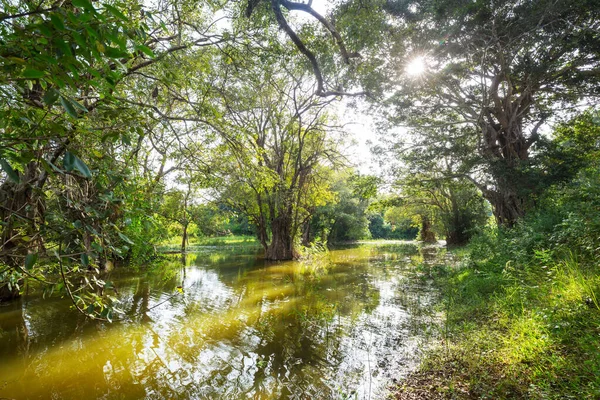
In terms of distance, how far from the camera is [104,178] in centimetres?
286

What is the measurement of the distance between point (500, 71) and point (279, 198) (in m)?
12.1

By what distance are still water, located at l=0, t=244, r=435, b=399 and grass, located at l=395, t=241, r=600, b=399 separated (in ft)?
1.74

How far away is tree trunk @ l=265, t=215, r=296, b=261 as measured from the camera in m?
19.8

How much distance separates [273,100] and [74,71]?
669 inches

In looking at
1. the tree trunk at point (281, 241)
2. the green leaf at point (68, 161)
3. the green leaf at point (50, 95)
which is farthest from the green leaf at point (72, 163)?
the tree trunk at point (281, 241)

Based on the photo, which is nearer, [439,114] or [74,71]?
[74,71]

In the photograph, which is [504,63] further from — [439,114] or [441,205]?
[441,205]

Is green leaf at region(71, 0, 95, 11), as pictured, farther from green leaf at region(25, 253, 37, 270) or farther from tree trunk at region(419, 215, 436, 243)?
tree trunk at region(419, 215, 436, 243)

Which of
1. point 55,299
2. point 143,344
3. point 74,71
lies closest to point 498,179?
point 143,344

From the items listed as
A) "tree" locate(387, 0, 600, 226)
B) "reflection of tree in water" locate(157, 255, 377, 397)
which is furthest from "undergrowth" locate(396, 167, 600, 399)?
"tree" locate(387, 0, 600, 226)

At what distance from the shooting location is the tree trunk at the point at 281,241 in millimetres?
19766

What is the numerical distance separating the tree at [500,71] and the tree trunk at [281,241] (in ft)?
30.9

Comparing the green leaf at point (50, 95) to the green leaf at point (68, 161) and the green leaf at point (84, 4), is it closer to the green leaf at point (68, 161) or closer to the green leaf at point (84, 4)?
the green leaf at point (68, 161)

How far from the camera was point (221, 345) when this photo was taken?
558cm
